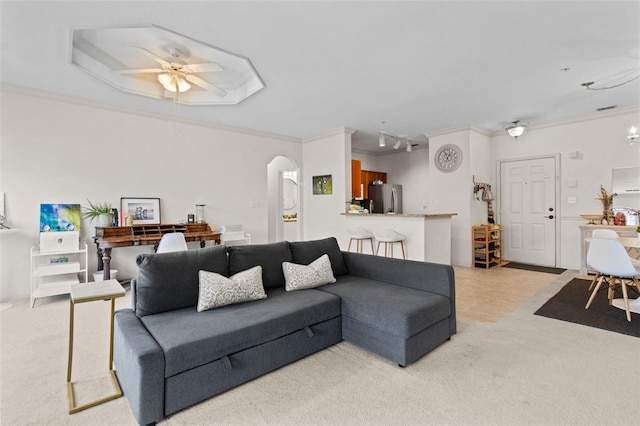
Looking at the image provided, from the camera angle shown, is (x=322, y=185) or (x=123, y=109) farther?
(x=322, y=185)

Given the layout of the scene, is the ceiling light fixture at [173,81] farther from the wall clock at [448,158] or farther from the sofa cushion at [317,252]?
the wall clock at [448,158]

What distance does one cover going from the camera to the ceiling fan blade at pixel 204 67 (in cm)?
332

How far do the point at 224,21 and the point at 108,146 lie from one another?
120 inches

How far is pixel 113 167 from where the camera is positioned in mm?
4543

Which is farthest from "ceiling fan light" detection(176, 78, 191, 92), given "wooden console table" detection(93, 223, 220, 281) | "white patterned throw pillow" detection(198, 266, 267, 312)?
"white patterned throw pillow" detection(198, 266, 267, 312)

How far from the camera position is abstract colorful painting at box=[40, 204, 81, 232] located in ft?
13.1

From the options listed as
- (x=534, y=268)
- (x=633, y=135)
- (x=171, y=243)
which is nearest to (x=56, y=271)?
(x=171, y=243)

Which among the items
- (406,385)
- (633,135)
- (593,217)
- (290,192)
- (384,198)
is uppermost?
(633,135)

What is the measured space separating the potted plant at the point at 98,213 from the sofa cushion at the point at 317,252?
284cm

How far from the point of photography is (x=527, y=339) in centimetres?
264

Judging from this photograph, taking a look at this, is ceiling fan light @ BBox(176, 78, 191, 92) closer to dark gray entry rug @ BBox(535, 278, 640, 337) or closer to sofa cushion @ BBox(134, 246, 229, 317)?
sofa cushion @ BBox(134, 246, 229, 317)

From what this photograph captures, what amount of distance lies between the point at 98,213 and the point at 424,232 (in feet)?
14.8

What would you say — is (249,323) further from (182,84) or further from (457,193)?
(457,193)

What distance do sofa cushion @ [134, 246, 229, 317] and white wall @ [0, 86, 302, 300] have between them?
9.46 feet
